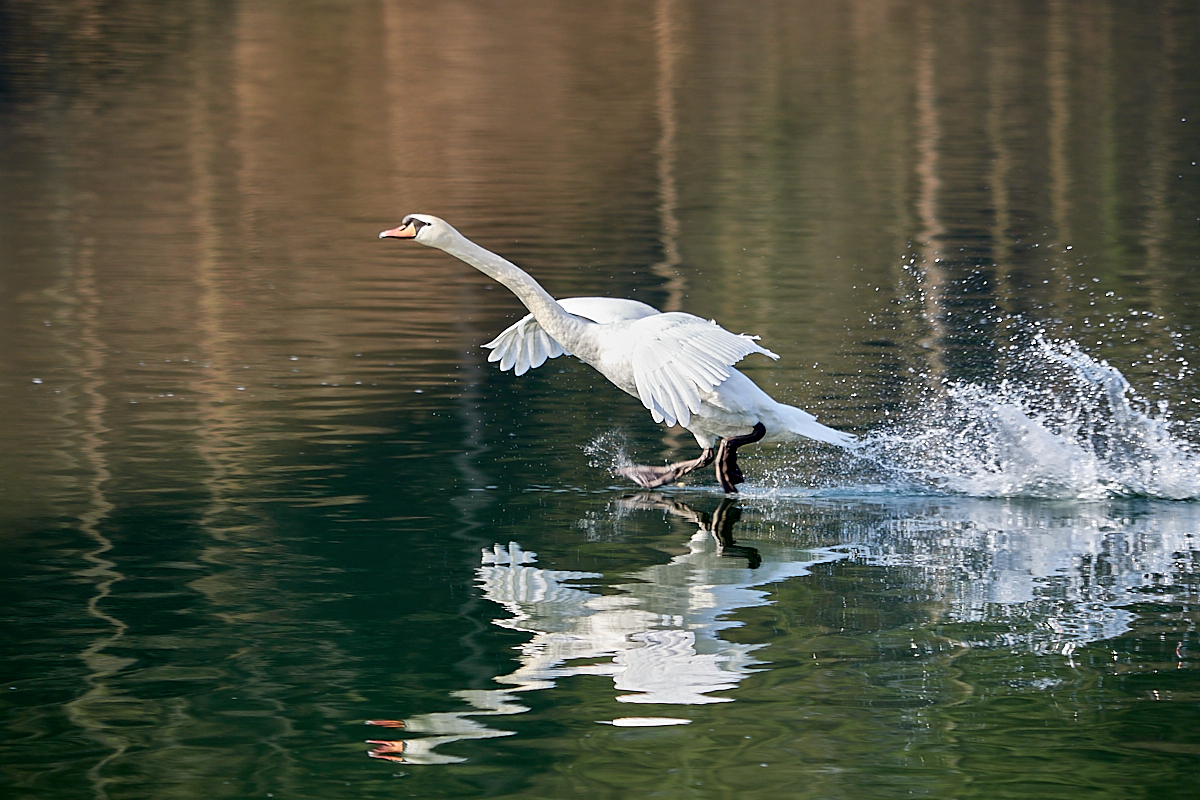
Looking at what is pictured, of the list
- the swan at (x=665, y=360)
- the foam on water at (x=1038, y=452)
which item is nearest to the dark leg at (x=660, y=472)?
the swan at (x=665, y=360)

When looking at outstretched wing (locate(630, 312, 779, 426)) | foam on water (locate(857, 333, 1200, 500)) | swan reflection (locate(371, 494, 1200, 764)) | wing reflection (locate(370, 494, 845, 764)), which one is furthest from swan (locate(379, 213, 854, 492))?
foam on water (locate(857, 333, 1200, 500))

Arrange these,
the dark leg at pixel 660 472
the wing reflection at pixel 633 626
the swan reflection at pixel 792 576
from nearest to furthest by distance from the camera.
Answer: the wing reflection at pixel 633 626, the swan reflection at pixel 792 576, the dark leg at pixel 660 472

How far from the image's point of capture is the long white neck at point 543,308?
10109mm

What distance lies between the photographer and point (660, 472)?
1069 centimetres

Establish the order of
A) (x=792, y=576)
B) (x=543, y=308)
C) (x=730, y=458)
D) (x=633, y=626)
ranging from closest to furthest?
(x=633, y=626) → (x=792, y=576) → (x=543, y=308) → (x=730, y=458)

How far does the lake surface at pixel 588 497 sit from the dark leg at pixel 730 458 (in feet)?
0.65

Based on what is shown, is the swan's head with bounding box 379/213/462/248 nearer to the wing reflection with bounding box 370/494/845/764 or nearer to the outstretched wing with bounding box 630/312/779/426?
the outstretched wing with bounding box 630/312/779/426

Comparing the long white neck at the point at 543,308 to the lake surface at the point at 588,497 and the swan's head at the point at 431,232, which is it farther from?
the lake surface at the point at 588,497

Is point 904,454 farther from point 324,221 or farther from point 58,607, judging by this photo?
point 324,221

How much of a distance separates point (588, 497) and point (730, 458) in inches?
34.1

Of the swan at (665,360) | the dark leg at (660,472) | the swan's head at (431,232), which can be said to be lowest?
the dark leg at (660,472)

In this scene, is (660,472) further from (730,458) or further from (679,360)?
(679,360)

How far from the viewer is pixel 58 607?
8.38 metres

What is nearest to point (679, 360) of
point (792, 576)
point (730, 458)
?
point (730, 458)
